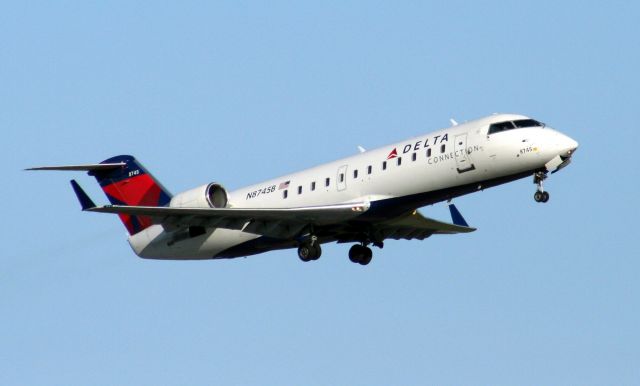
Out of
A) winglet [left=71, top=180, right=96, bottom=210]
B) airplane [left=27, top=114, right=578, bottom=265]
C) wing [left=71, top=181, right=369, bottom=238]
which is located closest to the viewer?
airplane [left=27, top=114, right=578, bottom=265]

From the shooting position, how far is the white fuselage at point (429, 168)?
30.7 m

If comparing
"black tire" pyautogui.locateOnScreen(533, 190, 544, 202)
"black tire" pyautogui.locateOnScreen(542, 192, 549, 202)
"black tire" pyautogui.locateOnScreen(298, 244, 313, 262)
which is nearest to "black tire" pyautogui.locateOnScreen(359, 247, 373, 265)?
"black tire" pyautogui.locateOnScreen(298, 244, 313, 262)

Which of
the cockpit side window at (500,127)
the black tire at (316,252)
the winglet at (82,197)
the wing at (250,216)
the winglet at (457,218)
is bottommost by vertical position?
the winglet at (457,218)

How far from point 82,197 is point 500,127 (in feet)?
35.7

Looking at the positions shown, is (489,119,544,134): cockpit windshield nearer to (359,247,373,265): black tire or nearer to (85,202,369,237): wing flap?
(85,202,369,237): wing flap

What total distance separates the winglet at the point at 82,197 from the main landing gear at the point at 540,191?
36.2ft

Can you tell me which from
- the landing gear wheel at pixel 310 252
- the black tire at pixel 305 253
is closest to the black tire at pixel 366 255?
the landing gear wheel at pixel 310 252

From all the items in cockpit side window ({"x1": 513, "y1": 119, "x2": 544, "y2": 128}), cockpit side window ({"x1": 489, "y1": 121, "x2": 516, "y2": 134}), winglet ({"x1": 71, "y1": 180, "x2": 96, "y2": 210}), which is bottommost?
cockpit side window ({"x1": 513, "y1": 119, "x2": 544, "y2": 128})

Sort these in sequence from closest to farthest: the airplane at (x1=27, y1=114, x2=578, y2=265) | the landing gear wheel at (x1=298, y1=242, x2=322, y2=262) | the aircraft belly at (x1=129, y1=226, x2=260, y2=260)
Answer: the airplane at (x1=27, y1=114, x2=578, y2=265) → the landing gear wheel at (x1=298, y1=242, x2=322, y2=262) → the aircraft belly at (x1=129, y1=226, x2=260, y2=260)

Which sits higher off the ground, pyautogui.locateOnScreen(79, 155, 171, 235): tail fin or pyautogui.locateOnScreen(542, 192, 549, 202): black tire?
pyautogui.locateOnScreen(79, 155, 171, 235): tail fin

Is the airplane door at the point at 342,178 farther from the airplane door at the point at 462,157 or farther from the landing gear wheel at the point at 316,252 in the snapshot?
the airplane door at the point at 462,157

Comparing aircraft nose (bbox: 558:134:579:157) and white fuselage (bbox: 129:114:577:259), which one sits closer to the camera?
aircraft nose (bbox: 558:134:579:157)

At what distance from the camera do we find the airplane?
3091cm

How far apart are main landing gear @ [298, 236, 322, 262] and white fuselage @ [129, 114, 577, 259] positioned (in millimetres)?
981
